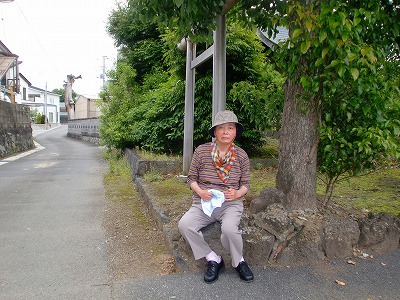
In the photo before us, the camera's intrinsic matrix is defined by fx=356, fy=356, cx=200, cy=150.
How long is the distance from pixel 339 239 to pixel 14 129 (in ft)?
55.0

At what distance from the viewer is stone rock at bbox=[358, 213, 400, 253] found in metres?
3.48

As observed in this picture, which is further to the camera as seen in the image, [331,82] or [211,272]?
[331,82]

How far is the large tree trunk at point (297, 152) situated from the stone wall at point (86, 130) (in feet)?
65.8

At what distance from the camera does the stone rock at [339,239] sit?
11.0 ft

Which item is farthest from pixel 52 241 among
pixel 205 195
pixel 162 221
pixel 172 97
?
pixel 172 97

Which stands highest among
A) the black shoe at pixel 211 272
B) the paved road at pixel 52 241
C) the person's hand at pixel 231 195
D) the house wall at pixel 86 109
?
the house wall at pixel 86 109

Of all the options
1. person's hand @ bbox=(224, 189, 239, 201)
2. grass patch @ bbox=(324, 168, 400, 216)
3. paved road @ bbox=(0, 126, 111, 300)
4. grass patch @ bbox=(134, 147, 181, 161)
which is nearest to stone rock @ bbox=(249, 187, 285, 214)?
person's hand @ bbox=(224, 189, 239, 201)

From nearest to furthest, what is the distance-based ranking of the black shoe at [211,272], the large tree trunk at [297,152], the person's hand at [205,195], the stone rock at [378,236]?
the black shoe at [211,272] < the person's hand at [205,195] < the stone rock at [378,236] < the large tree trunk at [297,152]

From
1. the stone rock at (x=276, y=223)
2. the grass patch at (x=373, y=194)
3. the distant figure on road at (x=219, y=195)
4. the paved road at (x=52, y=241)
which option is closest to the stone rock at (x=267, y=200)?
the stone rock at (x=276, y=223)

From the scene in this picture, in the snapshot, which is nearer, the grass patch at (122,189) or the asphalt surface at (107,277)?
the asphalt surface at (107,277)

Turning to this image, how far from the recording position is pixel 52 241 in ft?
13.7

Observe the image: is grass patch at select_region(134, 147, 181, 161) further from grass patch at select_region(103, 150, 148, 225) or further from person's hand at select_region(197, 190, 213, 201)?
person's hand at select_region(197, 190, 213, 201)

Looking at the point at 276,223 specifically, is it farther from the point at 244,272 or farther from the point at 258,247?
the point at 244,272

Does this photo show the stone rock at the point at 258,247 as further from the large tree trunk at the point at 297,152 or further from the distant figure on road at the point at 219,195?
the large tree trunk at the point at 297,152
